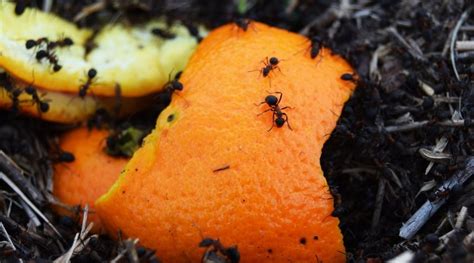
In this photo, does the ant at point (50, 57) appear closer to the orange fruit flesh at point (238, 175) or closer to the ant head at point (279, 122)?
the orange fruit flesh at point (238, 175)

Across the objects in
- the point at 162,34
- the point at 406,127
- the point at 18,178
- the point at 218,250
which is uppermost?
the point at 162,34

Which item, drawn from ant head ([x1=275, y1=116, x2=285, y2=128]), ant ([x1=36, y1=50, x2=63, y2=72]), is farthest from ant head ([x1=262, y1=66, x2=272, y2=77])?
ant ([x1=36, y1=50, x2=63, y2=72])

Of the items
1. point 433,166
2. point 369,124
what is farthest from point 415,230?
point 369,124

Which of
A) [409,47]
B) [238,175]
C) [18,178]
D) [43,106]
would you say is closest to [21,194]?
[18,178]

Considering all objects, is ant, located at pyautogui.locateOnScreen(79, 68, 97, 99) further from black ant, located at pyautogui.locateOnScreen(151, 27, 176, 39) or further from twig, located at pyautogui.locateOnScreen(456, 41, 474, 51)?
twig, located at pyautogui.locateOnScreen(456, 41, 474, 51)

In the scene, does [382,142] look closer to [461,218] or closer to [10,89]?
[461,218]

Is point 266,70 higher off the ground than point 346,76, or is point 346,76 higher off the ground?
point 266,70

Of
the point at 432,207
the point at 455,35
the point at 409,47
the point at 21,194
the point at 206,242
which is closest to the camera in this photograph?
the point at 206,242
